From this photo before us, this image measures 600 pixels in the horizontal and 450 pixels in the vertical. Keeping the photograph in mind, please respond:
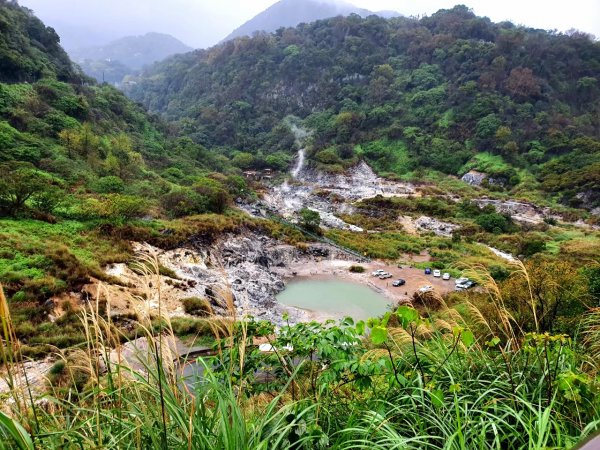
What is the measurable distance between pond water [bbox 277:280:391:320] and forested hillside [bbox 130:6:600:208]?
29802 millimetres

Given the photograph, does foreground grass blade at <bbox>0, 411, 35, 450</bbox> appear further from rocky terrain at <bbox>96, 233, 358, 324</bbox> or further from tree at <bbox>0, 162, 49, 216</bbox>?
tree at <bbox>0, 162, 49, 216</bbox>

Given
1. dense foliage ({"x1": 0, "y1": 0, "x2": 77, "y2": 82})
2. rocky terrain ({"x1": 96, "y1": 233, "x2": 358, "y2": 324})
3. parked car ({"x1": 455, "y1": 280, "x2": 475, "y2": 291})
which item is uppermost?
dense foliage ({"x1": 0, "y1": 0, "x2": 77, "y2": 82})

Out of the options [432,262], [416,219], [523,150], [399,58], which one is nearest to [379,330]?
[432,262]

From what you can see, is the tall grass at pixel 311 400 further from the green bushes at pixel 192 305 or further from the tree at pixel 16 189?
the tree at pixel 16 189

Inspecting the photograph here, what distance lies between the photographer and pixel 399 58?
7225cm

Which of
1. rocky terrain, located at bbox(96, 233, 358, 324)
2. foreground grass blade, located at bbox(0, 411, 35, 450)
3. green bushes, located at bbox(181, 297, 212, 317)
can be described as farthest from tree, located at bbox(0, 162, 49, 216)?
foreground grass blade, located at bbox(0, 411, 35, 450)

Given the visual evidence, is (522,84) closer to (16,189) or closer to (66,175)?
(66,175)

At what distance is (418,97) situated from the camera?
6128cm

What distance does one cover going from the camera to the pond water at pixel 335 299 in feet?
57.7

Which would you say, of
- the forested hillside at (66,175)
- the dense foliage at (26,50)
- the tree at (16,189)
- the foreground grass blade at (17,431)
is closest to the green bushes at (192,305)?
the forested hillside at (66,175)

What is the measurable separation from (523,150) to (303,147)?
110 ft

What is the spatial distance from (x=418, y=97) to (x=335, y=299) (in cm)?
5383

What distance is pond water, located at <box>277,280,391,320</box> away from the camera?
693 inches

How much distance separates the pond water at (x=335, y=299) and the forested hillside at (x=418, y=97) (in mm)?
29802
